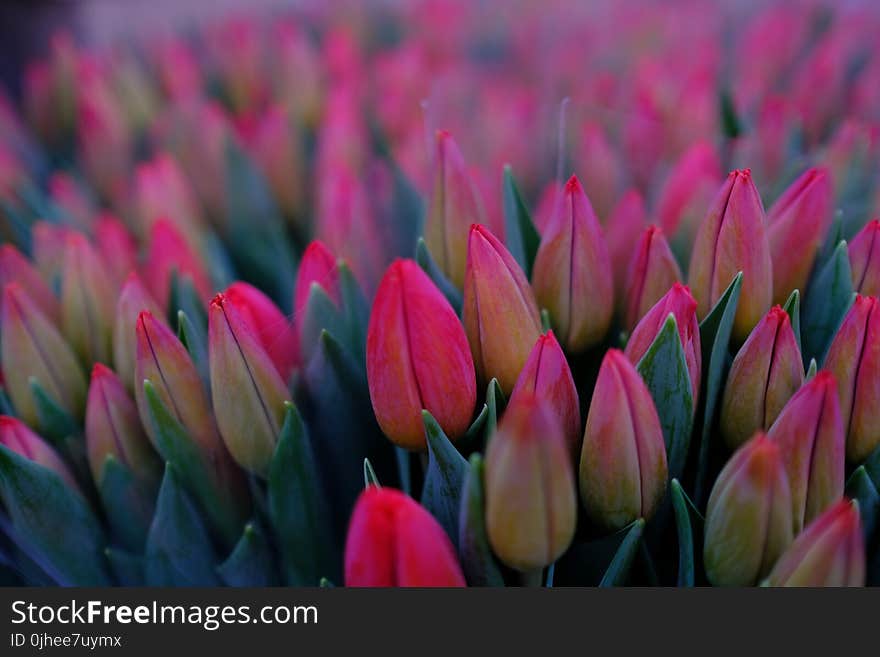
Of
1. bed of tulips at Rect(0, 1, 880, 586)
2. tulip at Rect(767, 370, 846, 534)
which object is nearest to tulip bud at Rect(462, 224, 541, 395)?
bed of tulips at Rect(0, 1, 880, 586)

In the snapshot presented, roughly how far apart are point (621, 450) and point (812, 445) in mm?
69

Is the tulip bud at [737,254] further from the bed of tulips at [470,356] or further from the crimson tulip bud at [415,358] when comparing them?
the crimson tulip bud at [415,358]

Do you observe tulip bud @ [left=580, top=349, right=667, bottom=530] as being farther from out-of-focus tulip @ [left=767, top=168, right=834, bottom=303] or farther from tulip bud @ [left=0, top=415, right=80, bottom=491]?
tulip bud @ [left=0, top=415, right=80, bottom=491]

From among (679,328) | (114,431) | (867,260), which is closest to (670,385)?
(679,328)

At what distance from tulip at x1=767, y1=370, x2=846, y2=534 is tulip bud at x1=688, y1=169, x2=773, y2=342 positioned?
0.23 ft

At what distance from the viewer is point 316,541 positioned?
1.34ft

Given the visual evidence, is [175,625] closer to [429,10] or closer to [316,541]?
[316,541]

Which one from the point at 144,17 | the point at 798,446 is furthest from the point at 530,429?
the point at 144,17

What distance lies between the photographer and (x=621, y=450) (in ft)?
1.05

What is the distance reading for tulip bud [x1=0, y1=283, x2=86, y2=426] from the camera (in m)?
0.43

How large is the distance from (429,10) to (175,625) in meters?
0.76

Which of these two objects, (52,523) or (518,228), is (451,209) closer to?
(518,228)

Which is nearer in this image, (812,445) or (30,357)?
(812,445)

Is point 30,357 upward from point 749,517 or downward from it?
upward
